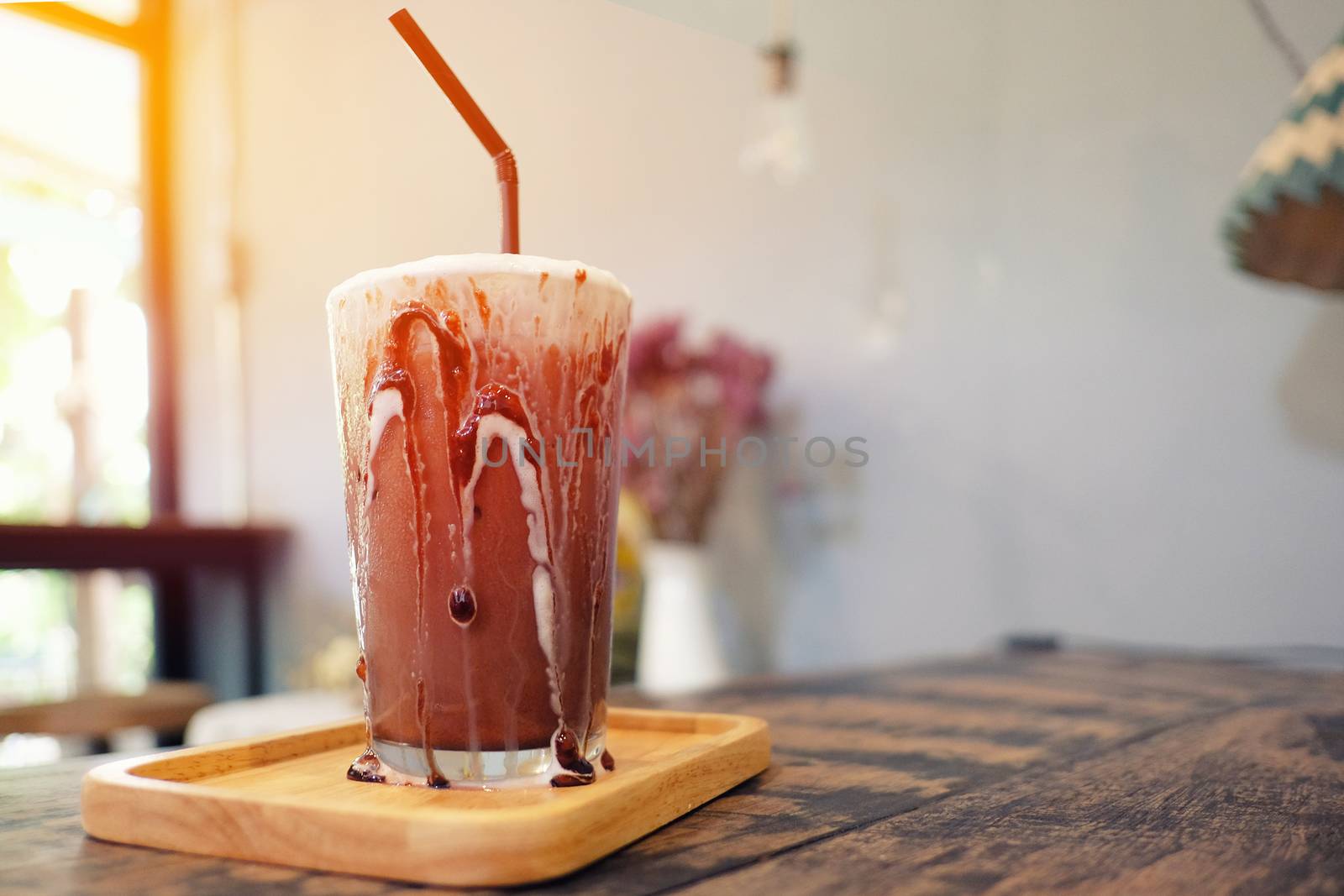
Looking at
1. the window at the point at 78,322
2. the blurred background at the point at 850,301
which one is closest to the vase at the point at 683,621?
the blurred background at the point at 850,301

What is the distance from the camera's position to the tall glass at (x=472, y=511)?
46 centimetres

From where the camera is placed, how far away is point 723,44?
210 centimetres

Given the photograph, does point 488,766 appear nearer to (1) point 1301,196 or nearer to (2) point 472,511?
(2) point 472,511

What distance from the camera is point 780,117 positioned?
6.75 ft

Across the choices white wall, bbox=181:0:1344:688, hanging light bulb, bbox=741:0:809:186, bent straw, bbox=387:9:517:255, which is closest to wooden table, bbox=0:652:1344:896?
bent straw, bbox=387:9:517:255

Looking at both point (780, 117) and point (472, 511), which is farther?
point (780, 117)

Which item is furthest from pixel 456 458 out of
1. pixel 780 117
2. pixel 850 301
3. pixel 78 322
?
pixel 78 322

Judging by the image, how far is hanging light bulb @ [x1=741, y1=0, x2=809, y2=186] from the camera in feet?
6.66

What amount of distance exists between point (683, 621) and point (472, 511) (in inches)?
58.6

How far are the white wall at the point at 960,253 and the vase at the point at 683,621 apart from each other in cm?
20

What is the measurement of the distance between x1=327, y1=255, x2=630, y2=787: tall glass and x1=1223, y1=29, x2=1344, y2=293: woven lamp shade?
33.9 inches

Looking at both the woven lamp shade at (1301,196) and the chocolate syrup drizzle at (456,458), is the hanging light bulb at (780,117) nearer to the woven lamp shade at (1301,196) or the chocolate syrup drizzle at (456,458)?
the woven lamp shade at (1301,196)

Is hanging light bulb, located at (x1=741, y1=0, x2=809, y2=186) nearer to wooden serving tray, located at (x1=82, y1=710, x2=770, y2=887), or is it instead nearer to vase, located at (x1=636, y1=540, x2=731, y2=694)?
Answer: vase, located at (x1=636, y1=540, x2=731, y2=694)

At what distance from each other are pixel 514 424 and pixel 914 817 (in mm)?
244
